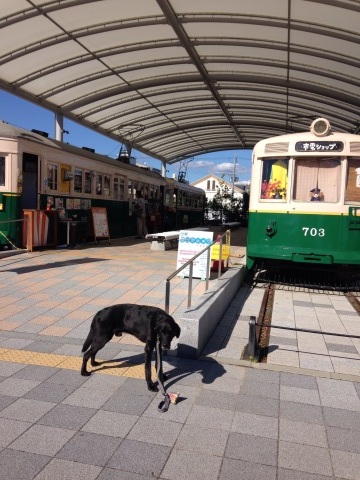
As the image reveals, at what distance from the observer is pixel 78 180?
13.8m

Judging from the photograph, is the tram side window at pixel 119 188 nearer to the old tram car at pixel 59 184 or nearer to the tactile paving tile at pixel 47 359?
the old tram car at pixel 59 184

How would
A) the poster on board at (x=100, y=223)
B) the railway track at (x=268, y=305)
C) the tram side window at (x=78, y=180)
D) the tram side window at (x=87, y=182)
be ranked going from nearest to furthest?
1. the railway track at (x=268, y=305)
2. the tram side window at (x=78, y=180)
3. the tram side window at (x=87, y=182)
4. the poster on board at (x=100, y=223)

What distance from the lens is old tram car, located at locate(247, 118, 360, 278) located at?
819 centimetres

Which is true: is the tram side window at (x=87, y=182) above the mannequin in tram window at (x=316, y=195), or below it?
above

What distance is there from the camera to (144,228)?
18.3 metres

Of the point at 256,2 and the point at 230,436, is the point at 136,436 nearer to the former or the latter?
the point at 230,436

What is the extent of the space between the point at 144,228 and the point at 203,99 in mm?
6354

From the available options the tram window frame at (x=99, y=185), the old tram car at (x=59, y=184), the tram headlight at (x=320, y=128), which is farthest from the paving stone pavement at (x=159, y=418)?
the tram window frame at (x=99, y=185)

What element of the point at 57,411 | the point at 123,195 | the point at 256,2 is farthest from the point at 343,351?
the point at 123,195

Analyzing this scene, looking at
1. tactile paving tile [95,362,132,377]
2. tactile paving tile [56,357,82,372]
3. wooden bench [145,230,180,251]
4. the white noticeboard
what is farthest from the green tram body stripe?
wooden bench [145,230,180,251]

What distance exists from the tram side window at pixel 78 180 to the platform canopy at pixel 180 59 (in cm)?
343

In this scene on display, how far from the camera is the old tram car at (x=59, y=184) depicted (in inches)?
433

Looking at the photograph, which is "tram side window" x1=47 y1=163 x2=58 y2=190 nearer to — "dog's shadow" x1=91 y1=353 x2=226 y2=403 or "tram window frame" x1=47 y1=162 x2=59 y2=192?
"tram window frame" x1=47 y1=162 x2=59 y2=192

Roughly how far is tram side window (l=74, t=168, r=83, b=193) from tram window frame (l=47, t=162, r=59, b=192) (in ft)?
3.40
